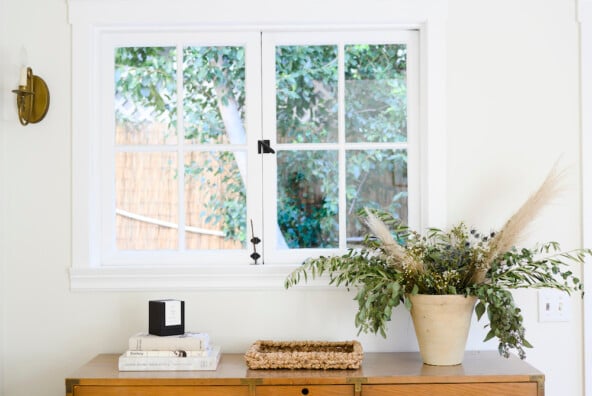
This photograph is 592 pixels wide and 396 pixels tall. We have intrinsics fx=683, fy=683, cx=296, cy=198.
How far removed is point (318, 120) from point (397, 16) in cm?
50

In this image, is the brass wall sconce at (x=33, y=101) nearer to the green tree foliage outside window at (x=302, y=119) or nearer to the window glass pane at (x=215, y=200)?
the green tree foliage outside window at (x=302, y=119)

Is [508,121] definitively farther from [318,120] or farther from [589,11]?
[318,120]

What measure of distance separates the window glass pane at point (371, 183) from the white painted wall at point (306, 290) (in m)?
0.21

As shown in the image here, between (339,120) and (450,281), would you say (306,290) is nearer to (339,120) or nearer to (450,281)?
(450,281)

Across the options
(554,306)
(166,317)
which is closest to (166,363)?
(166,317)

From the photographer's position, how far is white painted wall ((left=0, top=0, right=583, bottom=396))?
263cm

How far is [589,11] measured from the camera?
2.62m

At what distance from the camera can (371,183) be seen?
273 centimetres

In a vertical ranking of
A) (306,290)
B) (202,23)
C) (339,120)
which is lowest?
(306,290)

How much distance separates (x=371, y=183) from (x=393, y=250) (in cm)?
45

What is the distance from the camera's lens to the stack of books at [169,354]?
233 cm

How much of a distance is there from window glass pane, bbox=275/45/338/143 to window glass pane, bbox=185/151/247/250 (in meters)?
0.24

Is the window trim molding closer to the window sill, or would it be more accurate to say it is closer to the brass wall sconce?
the window sill

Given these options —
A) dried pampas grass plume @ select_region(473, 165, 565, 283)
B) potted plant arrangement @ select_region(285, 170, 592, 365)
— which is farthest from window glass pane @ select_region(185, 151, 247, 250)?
dried pampas grass plume @ select_region(473, 165, 565, 283)
